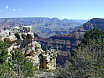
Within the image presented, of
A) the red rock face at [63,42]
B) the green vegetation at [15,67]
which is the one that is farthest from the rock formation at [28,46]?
the red rock face at [63,42]

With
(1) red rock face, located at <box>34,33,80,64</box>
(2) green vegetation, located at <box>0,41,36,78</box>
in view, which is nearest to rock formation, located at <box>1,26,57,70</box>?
(2) green vegetation, located at <box>0,41,36,78</box>

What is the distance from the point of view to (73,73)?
17.1m

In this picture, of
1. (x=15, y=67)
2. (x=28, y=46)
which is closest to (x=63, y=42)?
(x=28, y=46)

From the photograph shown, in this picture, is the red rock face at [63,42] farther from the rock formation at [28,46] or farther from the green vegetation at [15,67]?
the green vegetation at [15,67]

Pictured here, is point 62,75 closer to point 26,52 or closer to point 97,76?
point 97,76

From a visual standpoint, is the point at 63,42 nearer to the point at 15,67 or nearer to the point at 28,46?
the point at 28,46

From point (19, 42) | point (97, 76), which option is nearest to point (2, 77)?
point (97, 76)

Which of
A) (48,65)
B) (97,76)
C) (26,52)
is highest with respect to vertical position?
(97,76)

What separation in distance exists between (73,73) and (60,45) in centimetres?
14126

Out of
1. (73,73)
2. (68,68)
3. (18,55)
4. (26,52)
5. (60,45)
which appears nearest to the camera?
(73,73)

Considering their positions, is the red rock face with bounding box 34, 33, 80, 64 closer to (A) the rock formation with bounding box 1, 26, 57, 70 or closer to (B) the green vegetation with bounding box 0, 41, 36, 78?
(A) the rock formation with bounding box 1, 26, 57, 70

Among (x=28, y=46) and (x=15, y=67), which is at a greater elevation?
(x=15, y=67)

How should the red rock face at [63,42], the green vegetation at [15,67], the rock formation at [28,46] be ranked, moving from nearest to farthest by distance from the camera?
the green vegetation at [15,67] < the rock formation at [28,46] < the red rock face at [63,42]

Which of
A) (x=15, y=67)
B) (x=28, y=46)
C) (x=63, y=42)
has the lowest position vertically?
(x=63, y=42)
